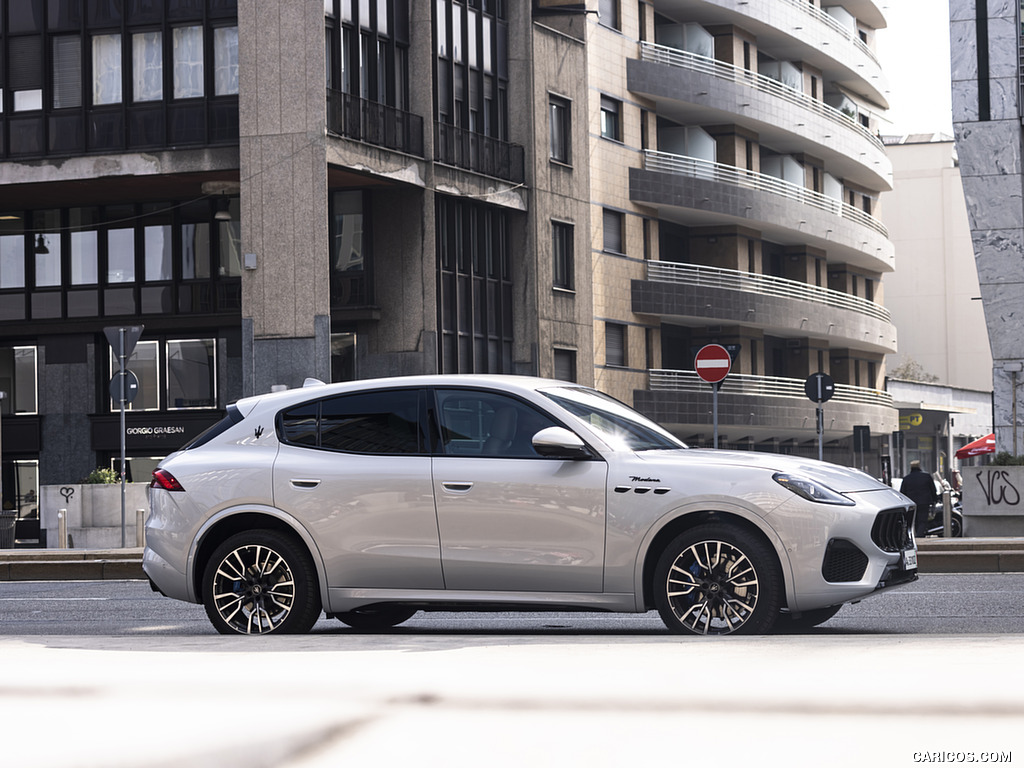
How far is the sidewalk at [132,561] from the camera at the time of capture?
16.2 m

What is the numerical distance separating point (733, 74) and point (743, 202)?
4.16 meters

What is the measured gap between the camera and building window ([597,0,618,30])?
4459cm

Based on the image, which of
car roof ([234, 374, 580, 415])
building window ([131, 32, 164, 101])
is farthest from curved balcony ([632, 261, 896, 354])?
car roof ([234, 374, 580, 415])

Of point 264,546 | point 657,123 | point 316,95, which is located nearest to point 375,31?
point 316,95

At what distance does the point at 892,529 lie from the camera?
8.27 m

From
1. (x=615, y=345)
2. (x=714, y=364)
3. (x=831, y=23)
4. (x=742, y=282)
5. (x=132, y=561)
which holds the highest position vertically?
(x=831, y=23)

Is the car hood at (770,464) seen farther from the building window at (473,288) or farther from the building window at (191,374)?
the building window at (191,374)

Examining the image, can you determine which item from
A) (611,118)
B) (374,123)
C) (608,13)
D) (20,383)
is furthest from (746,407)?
(20,383)

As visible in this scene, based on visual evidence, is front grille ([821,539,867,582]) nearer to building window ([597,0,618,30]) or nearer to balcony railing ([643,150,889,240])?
building window ([597,0,618,30])

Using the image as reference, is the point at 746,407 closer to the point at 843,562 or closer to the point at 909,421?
the point at 909,421

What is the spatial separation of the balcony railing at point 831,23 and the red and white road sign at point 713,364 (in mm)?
34956

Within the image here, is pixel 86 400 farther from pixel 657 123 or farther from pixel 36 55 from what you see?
pixel 657 123

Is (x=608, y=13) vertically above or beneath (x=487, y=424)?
above

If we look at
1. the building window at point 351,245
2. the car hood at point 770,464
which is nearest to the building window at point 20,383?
the building window at point 351,245
